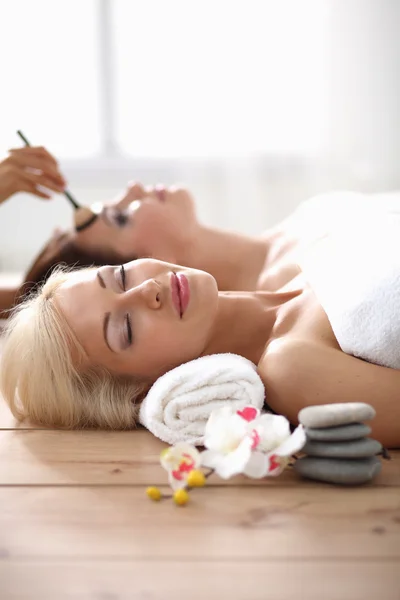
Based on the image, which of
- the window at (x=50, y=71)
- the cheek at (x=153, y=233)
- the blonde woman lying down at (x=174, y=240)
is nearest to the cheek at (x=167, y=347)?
the blonde woman lying down at (x=174, y=240)

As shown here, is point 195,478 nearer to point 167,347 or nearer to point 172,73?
point 167,347

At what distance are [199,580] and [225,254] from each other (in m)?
1.54

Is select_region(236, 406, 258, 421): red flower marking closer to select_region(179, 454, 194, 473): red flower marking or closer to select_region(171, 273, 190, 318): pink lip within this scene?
select_region(179, 454, 194, 473): red flower marking

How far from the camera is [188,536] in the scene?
3.67 feet

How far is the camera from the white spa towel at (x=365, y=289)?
1425 mm

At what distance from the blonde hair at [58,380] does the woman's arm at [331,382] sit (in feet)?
1.09

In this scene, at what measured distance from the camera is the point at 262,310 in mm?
1724

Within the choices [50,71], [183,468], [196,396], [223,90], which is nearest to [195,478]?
[183,468]

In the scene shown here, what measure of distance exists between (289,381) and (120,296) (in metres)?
0.40

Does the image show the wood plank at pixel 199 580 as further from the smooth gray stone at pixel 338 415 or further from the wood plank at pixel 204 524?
the smooth gray stone at pixel 338 415

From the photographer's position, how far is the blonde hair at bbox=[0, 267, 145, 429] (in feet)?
5.16

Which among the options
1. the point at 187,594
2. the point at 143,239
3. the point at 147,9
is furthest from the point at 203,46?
the point at 187,594

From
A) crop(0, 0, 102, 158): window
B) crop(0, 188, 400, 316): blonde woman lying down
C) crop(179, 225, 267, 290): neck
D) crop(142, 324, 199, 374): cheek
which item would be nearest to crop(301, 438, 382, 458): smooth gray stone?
crop(142, 324, 199, 374): cheek

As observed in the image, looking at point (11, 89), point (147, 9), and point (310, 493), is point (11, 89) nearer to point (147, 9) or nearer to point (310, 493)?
point (147, 9)
